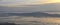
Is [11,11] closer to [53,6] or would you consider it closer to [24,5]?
[24,5]

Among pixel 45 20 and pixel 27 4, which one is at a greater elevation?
pixel 27 4

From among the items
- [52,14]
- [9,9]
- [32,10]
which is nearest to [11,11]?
[9,9]

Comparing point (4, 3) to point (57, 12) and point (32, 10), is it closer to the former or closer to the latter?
point (32, 10)

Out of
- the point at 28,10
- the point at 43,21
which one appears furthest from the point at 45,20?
the point at 28,10

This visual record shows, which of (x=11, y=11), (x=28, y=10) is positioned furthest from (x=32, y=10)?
(x=11, y=11)

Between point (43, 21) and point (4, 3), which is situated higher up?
point (4, 3)

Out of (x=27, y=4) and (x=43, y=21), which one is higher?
(x=27, y=4)

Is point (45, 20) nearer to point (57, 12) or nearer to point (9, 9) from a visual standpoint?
point (57, 12)
